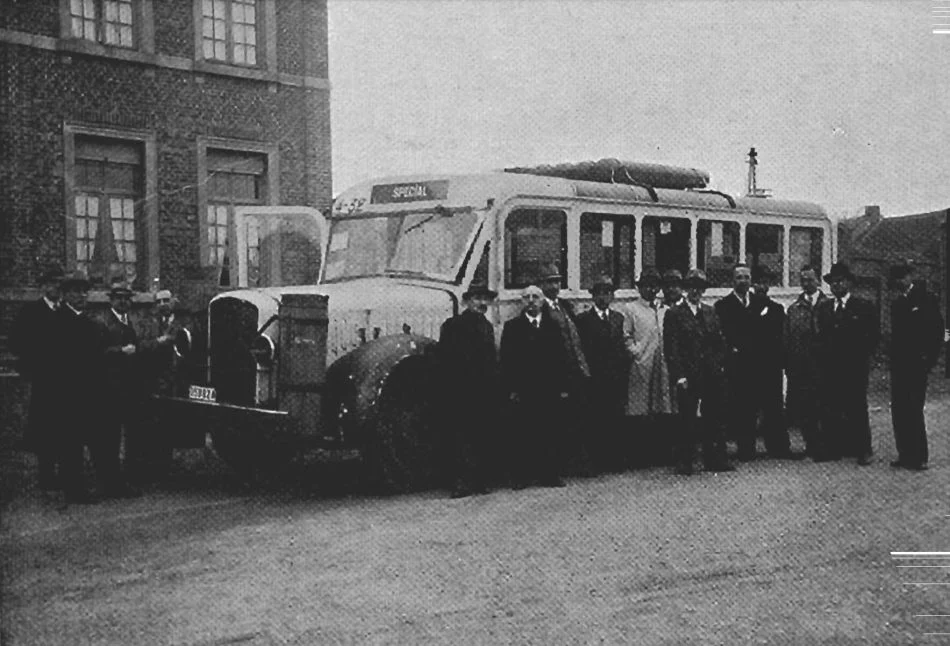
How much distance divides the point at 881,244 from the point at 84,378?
16.0 meters

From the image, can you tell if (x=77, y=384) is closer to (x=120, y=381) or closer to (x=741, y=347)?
(x=120, y=381)

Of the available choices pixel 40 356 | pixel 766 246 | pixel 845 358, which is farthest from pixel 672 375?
pixel 40 356

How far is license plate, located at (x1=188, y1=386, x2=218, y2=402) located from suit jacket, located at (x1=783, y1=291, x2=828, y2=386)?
527 centimetres

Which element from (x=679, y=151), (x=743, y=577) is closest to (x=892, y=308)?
(x=679, y=151)

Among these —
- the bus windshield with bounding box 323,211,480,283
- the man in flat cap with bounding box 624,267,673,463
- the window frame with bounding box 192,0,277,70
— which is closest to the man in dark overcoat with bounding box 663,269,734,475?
the man in flat cap with bounding box 624,267,673,463

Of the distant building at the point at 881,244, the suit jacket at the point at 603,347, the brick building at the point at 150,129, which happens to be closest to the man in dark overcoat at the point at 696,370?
the suit jacket at the point at 603,347

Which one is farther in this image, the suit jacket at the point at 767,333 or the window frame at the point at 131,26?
the window frame at the point at 131,26

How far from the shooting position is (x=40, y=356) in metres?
8.52

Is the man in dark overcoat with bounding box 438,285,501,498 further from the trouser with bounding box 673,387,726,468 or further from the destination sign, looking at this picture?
the trouser with bounding box 673,387,726,468

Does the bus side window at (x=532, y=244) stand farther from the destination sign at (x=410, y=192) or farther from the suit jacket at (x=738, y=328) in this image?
the suit jacket at (x=738, y=328)

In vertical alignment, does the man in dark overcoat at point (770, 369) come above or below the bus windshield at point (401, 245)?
below

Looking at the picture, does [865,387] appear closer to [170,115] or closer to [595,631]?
[595,631]

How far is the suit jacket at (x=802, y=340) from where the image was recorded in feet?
34.2

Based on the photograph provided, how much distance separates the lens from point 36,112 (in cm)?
1381
